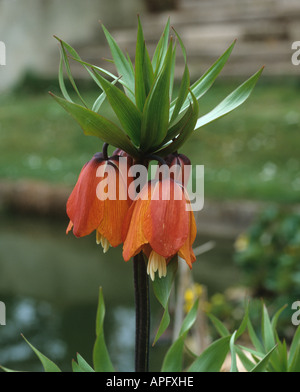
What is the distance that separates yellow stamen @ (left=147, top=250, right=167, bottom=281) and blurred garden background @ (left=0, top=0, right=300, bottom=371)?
1115mm

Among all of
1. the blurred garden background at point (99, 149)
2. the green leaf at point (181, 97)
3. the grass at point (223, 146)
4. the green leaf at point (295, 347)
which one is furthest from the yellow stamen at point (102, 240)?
the grass at point (223, 146)

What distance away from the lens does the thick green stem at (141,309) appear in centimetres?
51

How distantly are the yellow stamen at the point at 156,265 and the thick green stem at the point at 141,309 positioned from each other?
0.02 metres

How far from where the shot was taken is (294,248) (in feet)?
5.49

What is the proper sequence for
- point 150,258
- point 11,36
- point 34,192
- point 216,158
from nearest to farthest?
point 150,258 < point 34,192 < point 216,158 < point 11,36

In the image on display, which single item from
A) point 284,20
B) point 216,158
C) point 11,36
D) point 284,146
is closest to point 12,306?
point 216,158

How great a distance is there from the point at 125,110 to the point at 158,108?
0.03 meters

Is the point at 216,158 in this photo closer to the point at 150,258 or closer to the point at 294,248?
the point at 294,248

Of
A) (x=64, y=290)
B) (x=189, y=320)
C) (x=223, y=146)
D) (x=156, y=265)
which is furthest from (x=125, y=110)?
(x=223, y=146)

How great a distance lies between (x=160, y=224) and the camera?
466 millimetres

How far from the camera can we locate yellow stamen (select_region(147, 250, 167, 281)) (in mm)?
478

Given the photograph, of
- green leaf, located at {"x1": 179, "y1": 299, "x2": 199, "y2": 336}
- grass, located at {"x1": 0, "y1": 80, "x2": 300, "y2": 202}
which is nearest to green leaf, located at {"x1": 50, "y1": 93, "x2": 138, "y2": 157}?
green leaf, located at {"x1": 179, "y1": 299, "x2": 199, "y2": 336}

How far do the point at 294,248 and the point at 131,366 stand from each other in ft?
1.87
